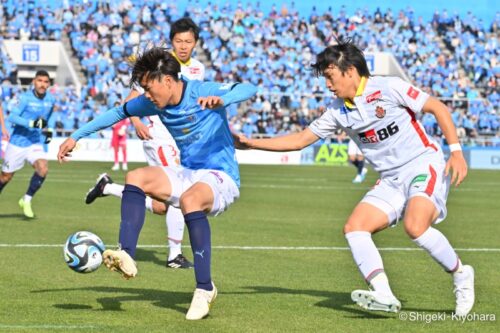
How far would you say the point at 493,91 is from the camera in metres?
48.7

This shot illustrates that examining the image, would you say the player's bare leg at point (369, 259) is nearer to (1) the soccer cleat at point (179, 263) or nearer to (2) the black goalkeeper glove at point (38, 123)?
(1) the soccer cleat at point (179, 263)

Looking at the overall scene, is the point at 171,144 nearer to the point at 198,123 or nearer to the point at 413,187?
the point at 198,123

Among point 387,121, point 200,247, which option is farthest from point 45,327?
point 387,121

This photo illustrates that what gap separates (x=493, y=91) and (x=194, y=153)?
4242cm

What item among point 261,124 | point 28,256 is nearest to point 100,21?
point 261,124

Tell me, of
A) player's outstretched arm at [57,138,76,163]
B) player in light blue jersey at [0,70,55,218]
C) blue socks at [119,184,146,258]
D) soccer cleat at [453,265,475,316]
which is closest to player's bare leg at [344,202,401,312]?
soccer cleat at [453,265,475,316]

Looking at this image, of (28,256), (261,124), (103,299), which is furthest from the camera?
(261,124)

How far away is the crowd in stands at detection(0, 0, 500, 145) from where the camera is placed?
43.7 metres

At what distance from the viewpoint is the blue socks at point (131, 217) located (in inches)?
301

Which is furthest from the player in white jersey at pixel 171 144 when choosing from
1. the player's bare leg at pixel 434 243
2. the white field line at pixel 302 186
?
the white field line at pixel 302 186

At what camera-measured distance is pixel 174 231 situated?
1122 centimetres

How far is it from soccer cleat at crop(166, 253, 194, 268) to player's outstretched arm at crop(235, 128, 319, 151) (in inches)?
113

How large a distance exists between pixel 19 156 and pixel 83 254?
9197 millimetres

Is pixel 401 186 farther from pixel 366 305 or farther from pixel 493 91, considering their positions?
pixel 493 91
